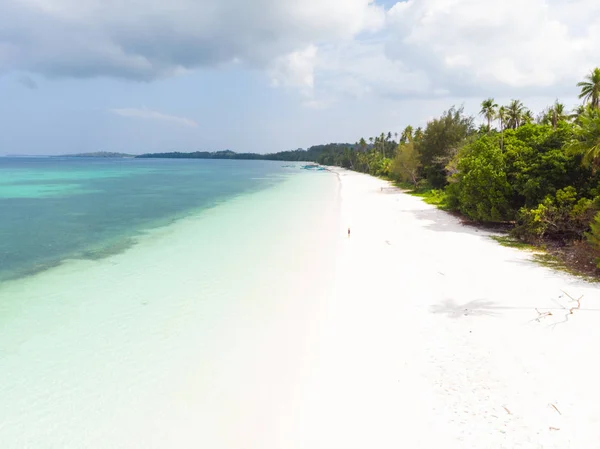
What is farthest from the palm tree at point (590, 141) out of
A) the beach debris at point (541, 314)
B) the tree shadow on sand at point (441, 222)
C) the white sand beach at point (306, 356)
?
the beach debris at point (541, 314)

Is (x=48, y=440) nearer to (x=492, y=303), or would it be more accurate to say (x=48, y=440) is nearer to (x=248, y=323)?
(x=248, y=323)

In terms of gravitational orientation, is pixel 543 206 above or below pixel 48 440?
above

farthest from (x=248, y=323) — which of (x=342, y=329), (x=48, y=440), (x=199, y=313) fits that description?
(x=48, y=440)

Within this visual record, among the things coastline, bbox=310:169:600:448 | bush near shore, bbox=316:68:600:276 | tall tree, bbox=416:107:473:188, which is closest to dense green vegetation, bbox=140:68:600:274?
bush near shore, bbox=316:68:600:276

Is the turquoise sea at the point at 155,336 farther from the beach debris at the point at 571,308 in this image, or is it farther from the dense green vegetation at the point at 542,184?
the dense green vegetation at the point at 542,184

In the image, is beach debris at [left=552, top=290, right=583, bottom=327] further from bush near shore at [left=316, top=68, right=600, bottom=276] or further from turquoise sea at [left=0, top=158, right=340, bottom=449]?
turquoise sea at [left=0, top=158, right=340, bottom=449]
